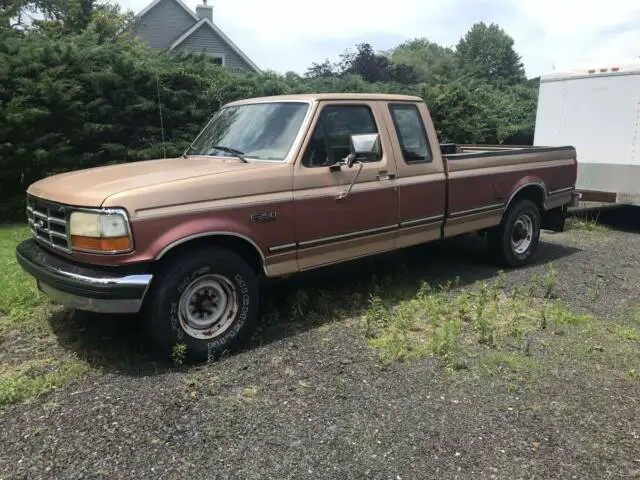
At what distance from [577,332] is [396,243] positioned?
1812 mm

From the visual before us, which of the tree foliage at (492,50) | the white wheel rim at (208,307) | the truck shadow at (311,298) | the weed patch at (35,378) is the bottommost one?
the weed patch at (35,378)

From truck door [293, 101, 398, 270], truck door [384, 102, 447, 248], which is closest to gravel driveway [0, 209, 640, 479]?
truck door [293, 101, 398, 270]

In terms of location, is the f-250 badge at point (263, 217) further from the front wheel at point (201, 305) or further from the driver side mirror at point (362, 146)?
the driver side mirror at point (362, 146)

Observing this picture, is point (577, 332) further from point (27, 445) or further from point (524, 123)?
point (524, 123)

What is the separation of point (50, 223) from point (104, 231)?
0.71 m

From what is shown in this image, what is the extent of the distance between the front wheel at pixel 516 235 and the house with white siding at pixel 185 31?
854 inches

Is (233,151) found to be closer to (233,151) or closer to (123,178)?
(233,151)

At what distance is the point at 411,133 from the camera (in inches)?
223

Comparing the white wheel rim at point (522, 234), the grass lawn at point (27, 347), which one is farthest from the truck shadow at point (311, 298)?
the white wheel rim at point (522, 234)

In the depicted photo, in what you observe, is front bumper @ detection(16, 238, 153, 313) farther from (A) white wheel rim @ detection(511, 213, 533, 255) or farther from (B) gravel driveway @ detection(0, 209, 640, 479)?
(A) white wheel rim @ detection(511, 213, 533, 255)

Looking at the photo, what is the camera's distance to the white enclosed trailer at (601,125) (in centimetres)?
932

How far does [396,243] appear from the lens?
5512 millimetres

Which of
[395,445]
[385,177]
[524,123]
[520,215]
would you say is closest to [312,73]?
[524,123]

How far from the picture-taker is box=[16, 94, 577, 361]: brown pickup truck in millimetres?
3777
